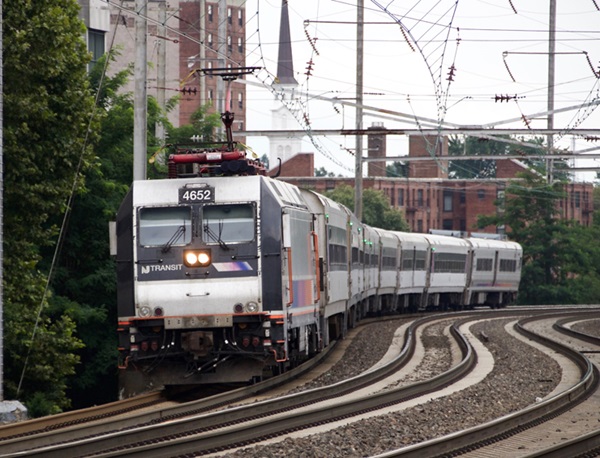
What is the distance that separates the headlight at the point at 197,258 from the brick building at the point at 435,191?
86605mm

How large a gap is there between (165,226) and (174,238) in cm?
25

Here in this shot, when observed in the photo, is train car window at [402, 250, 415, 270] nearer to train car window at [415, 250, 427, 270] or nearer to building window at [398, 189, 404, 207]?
train car window at [415, 250, 427, 270]

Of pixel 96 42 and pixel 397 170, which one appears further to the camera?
pixel 397 170

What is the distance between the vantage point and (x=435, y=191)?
366ft

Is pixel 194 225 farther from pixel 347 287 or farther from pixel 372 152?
pixel 372 152

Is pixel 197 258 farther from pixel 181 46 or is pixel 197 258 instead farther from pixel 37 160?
pixel 181 46

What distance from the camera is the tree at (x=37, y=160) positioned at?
19.6 meters

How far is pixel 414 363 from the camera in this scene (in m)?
23.5

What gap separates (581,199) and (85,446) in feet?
358

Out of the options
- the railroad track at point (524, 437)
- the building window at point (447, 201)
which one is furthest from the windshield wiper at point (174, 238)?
the building window at point (447, 201)

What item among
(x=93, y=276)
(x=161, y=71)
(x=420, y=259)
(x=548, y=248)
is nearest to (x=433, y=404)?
(x=93, y=276)

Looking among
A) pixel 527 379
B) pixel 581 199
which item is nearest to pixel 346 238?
pixel 527 379

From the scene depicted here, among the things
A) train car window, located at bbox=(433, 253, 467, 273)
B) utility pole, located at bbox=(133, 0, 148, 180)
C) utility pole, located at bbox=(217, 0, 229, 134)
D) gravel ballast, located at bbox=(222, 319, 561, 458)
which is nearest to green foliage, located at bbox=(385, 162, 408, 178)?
train car window, located at bbox=(433, 253, 467, 273)

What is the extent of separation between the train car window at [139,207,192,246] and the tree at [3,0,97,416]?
10.5ft
